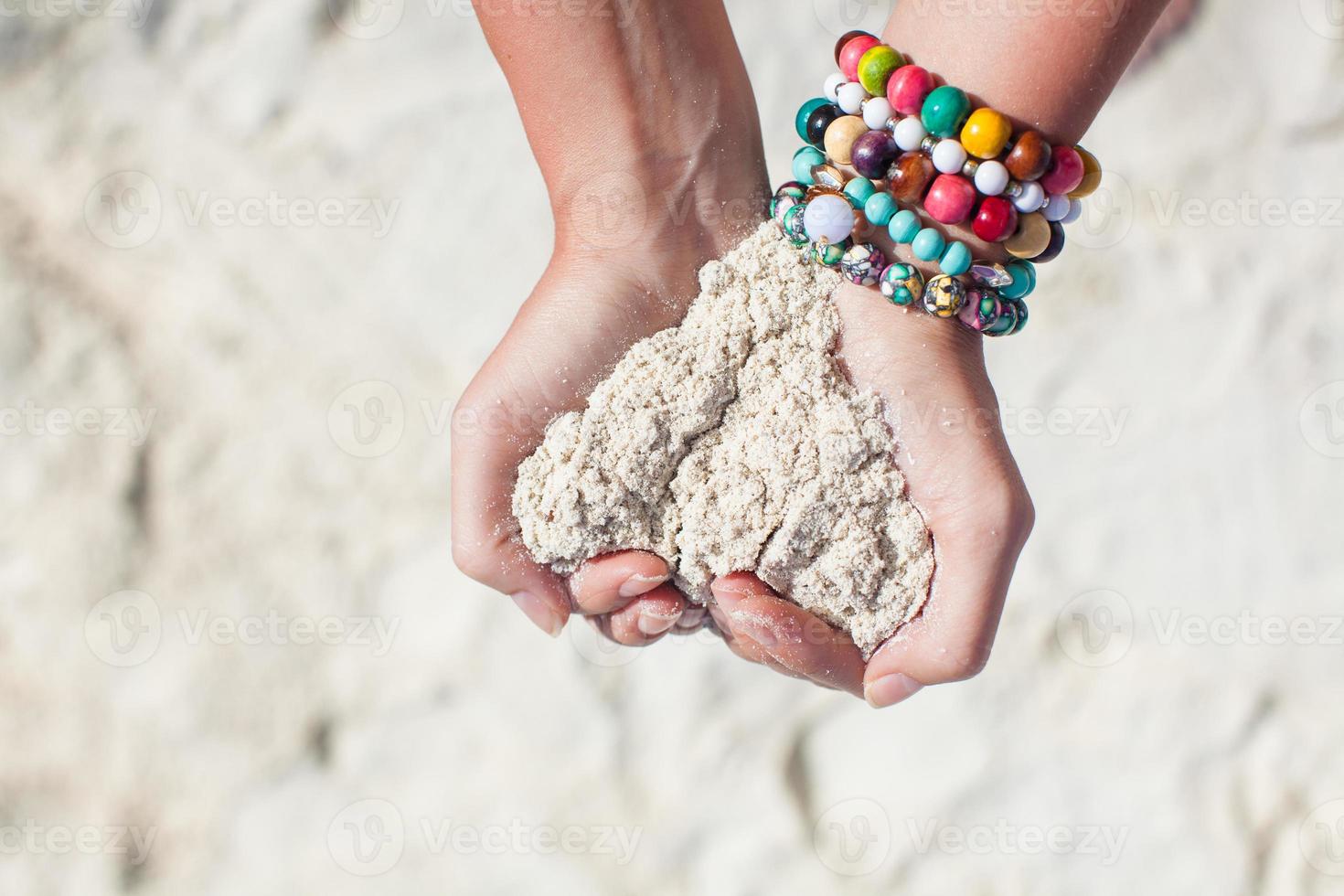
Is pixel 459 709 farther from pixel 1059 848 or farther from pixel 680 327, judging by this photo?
pixel 1059 848

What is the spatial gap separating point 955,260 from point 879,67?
242 millimetres

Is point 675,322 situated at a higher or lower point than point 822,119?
lower

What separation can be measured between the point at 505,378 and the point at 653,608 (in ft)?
1.15

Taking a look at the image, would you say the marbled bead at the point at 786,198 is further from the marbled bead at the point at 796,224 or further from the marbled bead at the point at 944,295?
the marbled bead at the point at 944,295

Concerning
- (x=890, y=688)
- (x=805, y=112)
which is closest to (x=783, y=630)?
(x=890, y=688)

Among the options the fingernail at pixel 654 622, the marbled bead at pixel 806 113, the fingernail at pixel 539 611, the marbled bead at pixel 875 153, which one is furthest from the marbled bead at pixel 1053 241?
the fingernail at pixel 539 611

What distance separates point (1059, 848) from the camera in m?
1.88

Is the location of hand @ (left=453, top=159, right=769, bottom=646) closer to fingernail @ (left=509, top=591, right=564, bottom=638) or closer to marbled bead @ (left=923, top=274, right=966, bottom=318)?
fingernail @ (left=509, top=591, right=564, bottom=638)

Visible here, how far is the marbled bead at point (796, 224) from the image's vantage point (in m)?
1.27

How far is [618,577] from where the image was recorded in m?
1.27

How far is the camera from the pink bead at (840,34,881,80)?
1.22 metres

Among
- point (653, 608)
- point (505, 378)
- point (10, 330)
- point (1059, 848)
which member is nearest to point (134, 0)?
point (10, 330)

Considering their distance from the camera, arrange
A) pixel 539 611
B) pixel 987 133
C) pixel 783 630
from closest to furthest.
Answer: pixel 987 133 → pixel 783 630 → pixel 539 611

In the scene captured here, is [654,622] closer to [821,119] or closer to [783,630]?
[783,630]
